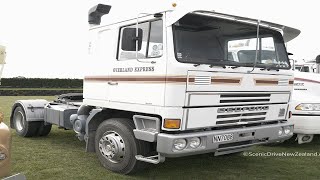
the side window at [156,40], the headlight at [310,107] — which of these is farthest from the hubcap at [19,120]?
the headlight at [310,107]

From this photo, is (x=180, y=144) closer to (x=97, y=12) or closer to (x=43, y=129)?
(x=97, y=12)

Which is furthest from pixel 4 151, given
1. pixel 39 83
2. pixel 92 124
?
pixel 39 83

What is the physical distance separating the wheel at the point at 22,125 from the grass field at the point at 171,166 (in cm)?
61

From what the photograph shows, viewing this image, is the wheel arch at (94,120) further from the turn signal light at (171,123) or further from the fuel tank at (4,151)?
the fuel tank at (4,151)

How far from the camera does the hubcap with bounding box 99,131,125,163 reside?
5.66m

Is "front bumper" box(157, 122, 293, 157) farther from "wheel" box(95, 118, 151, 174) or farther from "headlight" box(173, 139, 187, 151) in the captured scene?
"wheel" box(95, 118, 151, 174)

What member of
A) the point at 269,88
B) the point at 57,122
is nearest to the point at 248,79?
the point at 269,88

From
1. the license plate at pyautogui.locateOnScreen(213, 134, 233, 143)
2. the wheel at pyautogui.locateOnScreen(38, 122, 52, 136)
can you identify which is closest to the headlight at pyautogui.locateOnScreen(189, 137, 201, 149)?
the license plate at pyautogui.locateOnScreen(213, 134, 233, 143)

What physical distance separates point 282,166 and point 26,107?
589 centimetres

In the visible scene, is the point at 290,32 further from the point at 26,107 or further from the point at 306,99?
the point at 26,107

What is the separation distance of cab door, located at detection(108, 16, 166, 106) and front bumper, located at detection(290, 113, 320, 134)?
385cm

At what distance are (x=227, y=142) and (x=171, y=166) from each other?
1448mm

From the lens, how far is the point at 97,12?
6.62m

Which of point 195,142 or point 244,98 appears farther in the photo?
point 244,98
